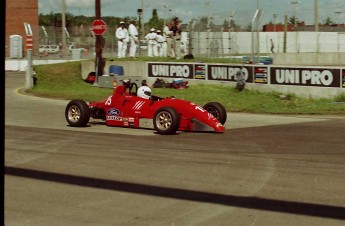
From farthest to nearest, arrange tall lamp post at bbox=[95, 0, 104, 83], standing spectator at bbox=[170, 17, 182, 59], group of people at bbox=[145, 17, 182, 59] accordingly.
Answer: group of people at bbox=[145, 17, 182, 59] → standing spectator at bbox=[170, 17, 182, 59] → tall lamp post at bbox=[95, 0, 104, 83]

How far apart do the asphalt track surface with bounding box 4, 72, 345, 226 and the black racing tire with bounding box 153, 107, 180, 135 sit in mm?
179

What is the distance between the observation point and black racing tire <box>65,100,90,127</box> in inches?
525

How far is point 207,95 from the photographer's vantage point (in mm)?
21172

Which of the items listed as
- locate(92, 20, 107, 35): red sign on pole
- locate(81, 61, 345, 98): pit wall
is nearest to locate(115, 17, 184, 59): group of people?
locate(81, 61, 345, 98): pit wall

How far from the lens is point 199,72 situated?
23.4 m

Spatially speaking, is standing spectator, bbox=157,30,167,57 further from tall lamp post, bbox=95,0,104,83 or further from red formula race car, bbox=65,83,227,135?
red formula race car, bbox=65,83,227,135

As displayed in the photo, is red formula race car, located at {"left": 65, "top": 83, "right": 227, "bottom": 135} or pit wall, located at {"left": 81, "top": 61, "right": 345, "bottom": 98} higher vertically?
pit wall, located at {"left": 81, "top": 61, "right": 345, "bottom": 98}

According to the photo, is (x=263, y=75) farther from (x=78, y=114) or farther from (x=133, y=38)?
(x=78, y=114)

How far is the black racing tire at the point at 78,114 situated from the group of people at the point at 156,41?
13390mm

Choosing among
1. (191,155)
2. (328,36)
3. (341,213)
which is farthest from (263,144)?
(328,36)

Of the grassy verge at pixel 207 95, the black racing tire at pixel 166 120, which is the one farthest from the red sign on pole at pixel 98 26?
the black racing tire at pixel 166 120

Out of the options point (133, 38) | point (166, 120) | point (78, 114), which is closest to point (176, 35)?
point (133, 38)

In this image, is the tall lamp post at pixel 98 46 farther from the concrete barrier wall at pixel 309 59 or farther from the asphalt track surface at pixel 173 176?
the asphalt track surface at pixel 173 176

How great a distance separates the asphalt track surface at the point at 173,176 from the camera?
5.57 m
